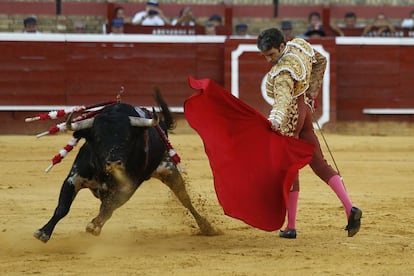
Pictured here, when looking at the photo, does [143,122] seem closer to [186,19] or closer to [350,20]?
[186,19]

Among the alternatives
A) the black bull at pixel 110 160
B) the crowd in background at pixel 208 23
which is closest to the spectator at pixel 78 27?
the crowd in background at pixel 208 23

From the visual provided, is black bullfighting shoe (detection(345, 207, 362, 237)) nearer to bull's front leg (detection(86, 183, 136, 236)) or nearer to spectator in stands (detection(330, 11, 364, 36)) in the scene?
bull's front leg (detection(86, 183, 136, 236))

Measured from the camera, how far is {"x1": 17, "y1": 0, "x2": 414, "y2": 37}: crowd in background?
12.7 m

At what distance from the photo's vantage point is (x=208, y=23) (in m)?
12.8

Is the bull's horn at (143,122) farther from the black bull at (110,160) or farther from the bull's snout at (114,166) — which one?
the bull's snout at (114,166)

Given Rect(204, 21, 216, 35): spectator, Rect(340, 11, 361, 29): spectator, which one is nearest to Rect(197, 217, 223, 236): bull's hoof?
Rect(204, 21, 216, 35): spectator

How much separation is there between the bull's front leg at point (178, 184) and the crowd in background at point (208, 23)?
653 cm

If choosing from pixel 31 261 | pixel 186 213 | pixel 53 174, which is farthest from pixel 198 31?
pixel 31 261

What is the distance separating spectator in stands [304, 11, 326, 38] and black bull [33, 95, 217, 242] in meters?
7.28

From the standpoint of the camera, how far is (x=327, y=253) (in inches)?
202

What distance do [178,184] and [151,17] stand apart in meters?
7.02

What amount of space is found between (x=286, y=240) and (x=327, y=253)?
0.52 metres

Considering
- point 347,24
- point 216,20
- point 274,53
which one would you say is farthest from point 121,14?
point 274,53

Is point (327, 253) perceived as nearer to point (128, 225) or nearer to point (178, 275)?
point (178, 275)
